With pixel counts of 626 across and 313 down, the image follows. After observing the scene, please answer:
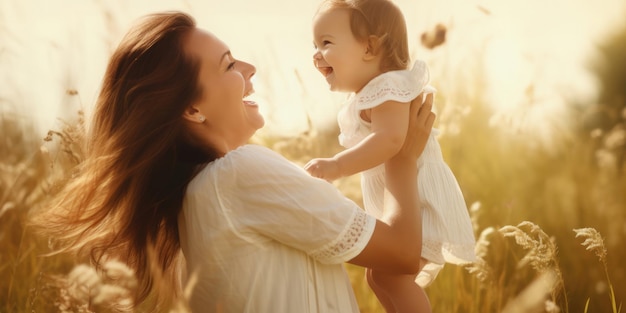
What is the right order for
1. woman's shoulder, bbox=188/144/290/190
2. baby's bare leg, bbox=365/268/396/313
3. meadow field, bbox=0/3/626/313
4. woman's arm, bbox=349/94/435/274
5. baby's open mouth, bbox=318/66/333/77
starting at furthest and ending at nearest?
meadow field, bbox=0/3/626/313 → baby's open mouth, bbox=318/66/333/77 → baby's bare leg, bbox=365/268/396/313 → woman's arm, bbox=349/94/435/274 → woman's shoulder, bbox=188/144/290/190

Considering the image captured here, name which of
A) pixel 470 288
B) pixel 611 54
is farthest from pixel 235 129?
pixel 611 54

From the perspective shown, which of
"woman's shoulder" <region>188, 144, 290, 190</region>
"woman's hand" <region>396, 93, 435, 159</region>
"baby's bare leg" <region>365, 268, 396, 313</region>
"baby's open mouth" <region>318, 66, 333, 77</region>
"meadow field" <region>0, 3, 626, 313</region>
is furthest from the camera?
"meadow field" <region>0, 3, 626, 313</region>

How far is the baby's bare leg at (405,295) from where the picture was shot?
2449mm

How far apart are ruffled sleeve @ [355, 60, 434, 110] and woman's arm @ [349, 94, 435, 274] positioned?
143 millimetres

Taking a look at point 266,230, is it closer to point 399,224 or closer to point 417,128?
point 399,224

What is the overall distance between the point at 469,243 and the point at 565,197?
192 centimetres

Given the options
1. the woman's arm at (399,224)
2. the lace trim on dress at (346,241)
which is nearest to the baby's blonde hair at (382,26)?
the woman's arm at (399,224)

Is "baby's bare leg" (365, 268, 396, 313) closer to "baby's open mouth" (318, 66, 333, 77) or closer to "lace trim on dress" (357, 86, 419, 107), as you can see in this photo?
"lace trim on dress" (357, 86, 419, 107)

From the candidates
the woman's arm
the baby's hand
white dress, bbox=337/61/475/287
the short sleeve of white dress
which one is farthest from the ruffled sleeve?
the short sleeve of white dress

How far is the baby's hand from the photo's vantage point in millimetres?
2336

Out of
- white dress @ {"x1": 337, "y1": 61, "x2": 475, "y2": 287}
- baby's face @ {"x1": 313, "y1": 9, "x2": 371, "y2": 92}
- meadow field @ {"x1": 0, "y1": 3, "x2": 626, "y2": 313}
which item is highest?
baby's face @ {"x1": 313, "y1": 9, "x2": 371, "y2": 92}

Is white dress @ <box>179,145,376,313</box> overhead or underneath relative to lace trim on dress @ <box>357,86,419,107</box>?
underneath

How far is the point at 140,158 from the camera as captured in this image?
223 centimetres

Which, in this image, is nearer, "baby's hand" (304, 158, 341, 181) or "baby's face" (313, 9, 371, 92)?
"baby's hand" (304, 158, 341, 181)
